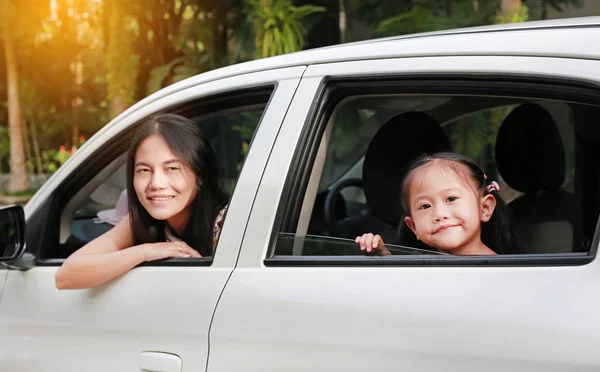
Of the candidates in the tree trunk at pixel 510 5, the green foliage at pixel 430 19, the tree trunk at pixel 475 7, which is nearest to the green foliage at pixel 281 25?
the green foliage at pixel 430 19

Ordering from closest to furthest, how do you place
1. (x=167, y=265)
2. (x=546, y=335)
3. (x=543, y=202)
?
(x=546, y=335), (x=167, y=265), (x=543, y=202)

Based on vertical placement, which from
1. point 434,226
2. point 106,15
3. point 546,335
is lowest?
point 546,335

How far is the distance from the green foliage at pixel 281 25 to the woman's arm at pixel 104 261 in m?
5.40

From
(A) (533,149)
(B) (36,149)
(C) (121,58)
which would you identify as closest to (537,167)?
(A) (533,149)

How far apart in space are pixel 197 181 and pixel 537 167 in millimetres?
1407

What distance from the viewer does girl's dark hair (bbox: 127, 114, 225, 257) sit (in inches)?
91.9

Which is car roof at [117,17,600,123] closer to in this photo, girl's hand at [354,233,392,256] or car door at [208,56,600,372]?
car door at [208,56,600,372]

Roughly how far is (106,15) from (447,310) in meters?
8.51

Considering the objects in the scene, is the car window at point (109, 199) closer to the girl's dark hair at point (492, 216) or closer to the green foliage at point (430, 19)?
the girl's dark hair at point (492, 216)

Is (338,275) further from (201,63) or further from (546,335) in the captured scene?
(201,63)

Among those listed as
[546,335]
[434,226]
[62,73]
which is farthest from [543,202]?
[62,73]

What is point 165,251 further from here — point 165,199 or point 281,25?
point 281,25

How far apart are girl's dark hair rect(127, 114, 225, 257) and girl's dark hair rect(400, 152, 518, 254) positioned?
587 mm

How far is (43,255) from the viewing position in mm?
2551
